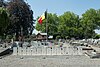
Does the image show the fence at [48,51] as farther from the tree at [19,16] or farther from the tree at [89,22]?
the tree at [89,22]

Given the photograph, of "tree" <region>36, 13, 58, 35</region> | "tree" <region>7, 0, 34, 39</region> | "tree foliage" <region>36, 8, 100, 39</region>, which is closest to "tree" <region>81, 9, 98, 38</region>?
"tree foliage" <region>36, 8, 100, 39</region>

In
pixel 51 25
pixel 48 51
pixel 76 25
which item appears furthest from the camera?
pixel 51 25

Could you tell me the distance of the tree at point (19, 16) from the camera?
194 feet

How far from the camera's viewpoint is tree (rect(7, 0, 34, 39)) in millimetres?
59091

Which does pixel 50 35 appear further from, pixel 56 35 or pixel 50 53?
pixel 50 53

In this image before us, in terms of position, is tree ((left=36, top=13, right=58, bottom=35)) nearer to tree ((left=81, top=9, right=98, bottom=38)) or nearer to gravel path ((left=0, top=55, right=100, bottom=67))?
tree ((left=81, top=9, right=98, bottom=38))

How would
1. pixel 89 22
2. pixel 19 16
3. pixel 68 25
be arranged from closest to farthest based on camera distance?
1. pixel 19 16
2. pixel 89 22
3. pixel 68 25

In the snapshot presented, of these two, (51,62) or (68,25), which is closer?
(51,62)

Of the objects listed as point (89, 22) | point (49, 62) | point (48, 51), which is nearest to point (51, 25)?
point (89, 22)

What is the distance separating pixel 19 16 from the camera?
5988cm

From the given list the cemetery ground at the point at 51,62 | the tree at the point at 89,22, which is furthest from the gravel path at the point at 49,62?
the tree at the point at 89,22

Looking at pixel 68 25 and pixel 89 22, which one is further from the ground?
pixel 89 22

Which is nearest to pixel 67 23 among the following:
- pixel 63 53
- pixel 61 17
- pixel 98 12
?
pixel 61 17

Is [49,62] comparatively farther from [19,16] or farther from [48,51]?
[19,16]
